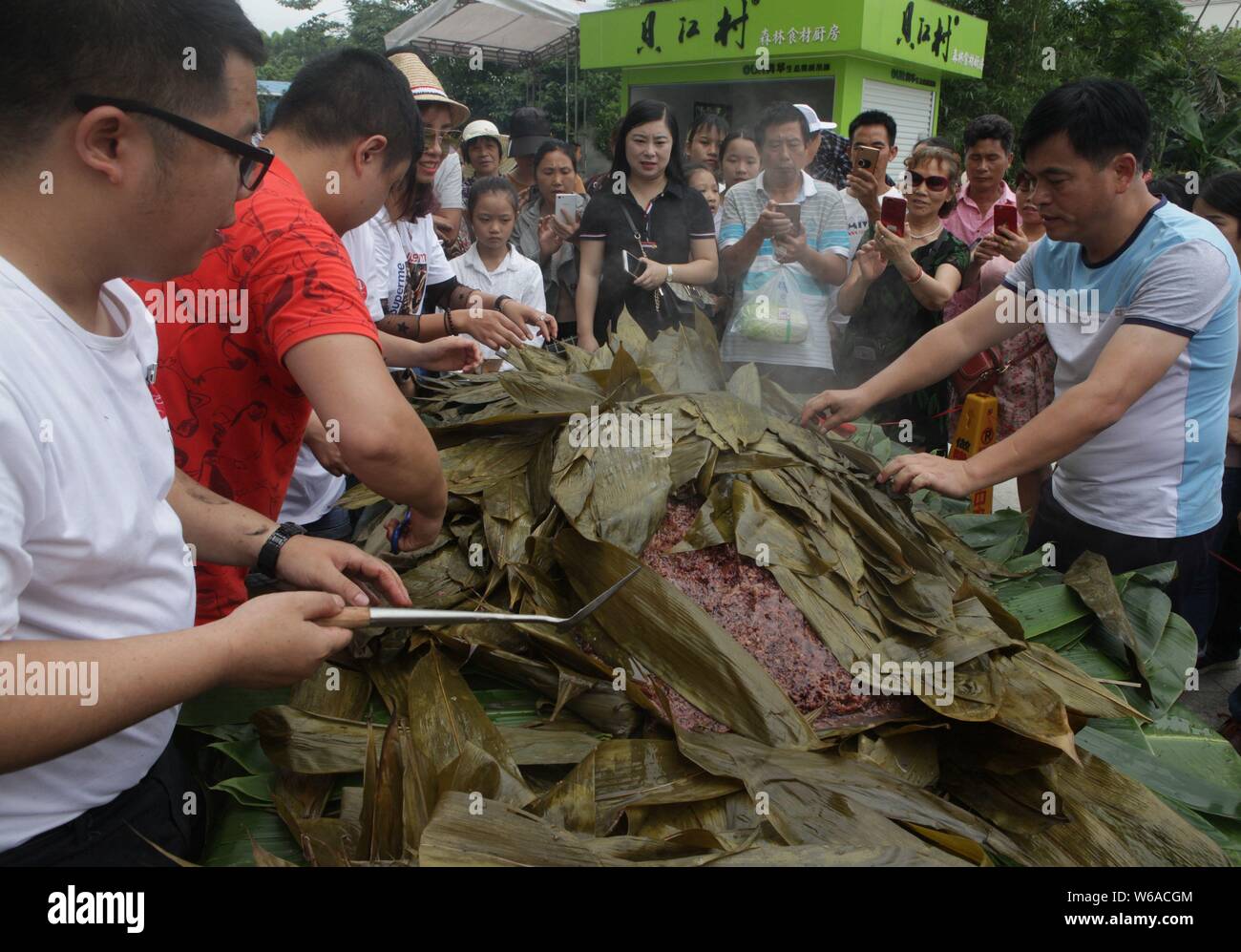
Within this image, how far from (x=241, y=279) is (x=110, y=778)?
37.3 inches

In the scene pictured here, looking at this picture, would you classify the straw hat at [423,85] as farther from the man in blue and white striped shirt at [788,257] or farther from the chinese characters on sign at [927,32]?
the chinese characters on sign at [927,32]

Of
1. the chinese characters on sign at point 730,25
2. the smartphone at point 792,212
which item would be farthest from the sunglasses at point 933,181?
the chinese characters on sign at point 730,25

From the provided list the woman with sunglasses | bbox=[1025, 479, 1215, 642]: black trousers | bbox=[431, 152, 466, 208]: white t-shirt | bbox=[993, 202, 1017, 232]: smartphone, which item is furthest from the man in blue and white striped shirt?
bbox=[431, 152, 466, 208]: white t-shirt

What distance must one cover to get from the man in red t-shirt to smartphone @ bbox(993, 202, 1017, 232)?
10.8ft

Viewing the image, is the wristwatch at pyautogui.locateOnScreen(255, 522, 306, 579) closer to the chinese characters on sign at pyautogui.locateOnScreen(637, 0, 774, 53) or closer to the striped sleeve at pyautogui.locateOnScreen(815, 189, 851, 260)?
the striped sleeve at pyautogui.locateOnScreen(815, 189, 851, 260)

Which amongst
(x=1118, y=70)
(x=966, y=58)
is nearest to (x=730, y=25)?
(x=966, y=58)

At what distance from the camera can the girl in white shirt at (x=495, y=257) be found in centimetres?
471

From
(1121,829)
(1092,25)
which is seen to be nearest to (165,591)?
(1121,829)

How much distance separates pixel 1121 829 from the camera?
1.60 meters

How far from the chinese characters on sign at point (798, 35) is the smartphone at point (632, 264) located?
10.7m

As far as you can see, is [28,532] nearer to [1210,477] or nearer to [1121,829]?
[1121,829]

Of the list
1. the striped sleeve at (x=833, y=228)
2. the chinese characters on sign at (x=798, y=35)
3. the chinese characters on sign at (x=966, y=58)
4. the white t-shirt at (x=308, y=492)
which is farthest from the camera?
the chinese characters on sign at (x=966, y=58)

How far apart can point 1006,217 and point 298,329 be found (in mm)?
3873

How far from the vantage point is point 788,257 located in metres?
4.57
